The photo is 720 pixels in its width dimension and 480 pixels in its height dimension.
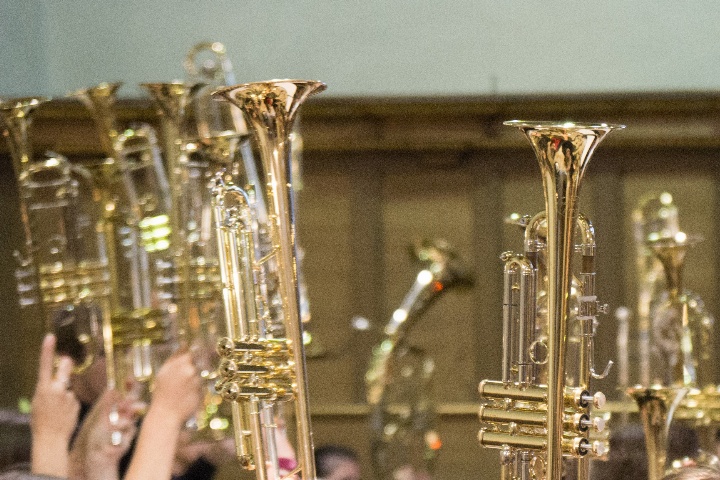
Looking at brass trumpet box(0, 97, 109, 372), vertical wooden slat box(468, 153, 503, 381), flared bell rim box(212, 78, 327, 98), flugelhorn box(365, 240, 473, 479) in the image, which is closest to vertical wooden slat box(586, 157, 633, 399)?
vertical wooden slat box(468, 153, 503, 381)

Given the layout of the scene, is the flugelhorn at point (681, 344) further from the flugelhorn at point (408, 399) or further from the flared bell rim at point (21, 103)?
the flared bell rim at point (21, 103)

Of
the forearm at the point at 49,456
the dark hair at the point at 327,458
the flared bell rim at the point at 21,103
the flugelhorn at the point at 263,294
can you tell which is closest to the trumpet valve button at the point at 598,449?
the flugelhorn at the point at 263,294

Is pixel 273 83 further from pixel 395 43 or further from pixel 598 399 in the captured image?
pixel 395 43

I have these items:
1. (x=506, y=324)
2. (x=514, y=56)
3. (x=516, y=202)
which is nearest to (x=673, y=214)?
(x=516, y=202)

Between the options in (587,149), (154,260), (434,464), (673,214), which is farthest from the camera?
(434,464)

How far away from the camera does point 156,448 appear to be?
2.58 metres

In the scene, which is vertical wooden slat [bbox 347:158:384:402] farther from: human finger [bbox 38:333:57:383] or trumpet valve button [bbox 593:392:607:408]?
trumpet valve button [bbox 593:392:607:408]

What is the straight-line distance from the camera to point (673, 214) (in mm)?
3855

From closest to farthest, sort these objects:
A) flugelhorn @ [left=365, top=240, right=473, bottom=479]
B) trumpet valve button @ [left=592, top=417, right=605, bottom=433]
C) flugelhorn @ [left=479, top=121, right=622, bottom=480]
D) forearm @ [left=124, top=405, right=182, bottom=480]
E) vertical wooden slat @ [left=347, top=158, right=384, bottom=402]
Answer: flugelhorn @ [left=479, top=121, right=622, bottom=480] < trumpet valve button @ [left=592, top=417, right=605, bottom=433] < forearm @ [left=124, top=405, right=182, bottom=480] < flugelhorn @ [left=365, top=240, right=473, bottom=479] < vertical wooden slat @ [left=347, top=158, right=384, bottom=402]

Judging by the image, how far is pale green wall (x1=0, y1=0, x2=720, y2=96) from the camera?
16.9 feet

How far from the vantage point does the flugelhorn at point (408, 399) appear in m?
4.34

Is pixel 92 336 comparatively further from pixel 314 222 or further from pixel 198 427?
pixel 314 222

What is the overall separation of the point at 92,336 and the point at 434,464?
5.81 ft

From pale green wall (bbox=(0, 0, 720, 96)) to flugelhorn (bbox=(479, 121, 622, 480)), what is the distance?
3.05 meters
